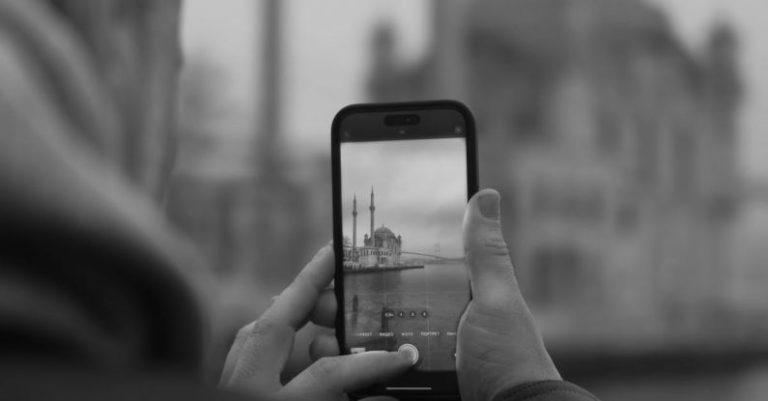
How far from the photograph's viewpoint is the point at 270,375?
633 mm

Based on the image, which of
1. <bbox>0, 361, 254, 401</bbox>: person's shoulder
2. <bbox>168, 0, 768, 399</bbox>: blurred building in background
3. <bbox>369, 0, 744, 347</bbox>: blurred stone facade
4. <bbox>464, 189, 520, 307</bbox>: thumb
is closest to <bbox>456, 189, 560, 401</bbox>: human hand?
<bbox>464, 189, 520, 307</bbox>: thumb

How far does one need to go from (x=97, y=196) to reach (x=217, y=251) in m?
1.79

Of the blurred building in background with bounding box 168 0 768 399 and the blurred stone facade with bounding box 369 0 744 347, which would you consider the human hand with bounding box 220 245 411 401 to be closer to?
the blurred building in background with bounding box 168 0 768 399

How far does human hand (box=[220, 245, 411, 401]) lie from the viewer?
0.62 m

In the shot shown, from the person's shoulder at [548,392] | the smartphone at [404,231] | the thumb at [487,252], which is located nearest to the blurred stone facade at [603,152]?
the smartphone at [404,231]

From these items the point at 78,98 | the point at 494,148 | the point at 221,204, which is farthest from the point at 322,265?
the point at 494,148

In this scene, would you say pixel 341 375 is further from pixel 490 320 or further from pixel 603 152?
pixel 603 152

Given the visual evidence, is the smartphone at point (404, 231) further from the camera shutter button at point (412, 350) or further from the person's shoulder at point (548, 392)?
the person's shoulder at point (548, 392)

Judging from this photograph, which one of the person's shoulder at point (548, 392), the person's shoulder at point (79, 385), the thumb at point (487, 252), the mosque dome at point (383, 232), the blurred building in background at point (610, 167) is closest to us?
the person's shoulder at point (79, 385)

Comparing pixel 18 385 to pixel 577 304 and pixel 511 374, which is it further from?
pixel 577 304

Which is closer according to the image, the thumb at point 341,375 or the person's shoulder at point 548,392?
the person's shoulder at point 548,392

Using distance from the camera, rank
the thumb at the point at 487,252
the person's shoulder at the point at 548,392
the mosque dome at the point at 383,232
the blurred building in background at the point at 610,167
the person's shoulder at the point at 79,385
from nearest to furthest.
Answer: the person's shoulder at the point at 79,385 → the person's shoulder at the point at 548,392 → the thumb at the point at 487,252 → the mosque dome at the point at 383,232 → the blurred building in background at the point at 610,167

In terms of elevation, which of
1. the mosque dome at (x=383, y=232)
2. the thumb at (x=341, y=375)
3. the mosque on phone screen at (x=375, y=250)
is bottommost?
the thumb at (x=341, y=375)

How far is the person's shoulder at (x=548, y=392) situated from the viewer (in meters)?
0.47
